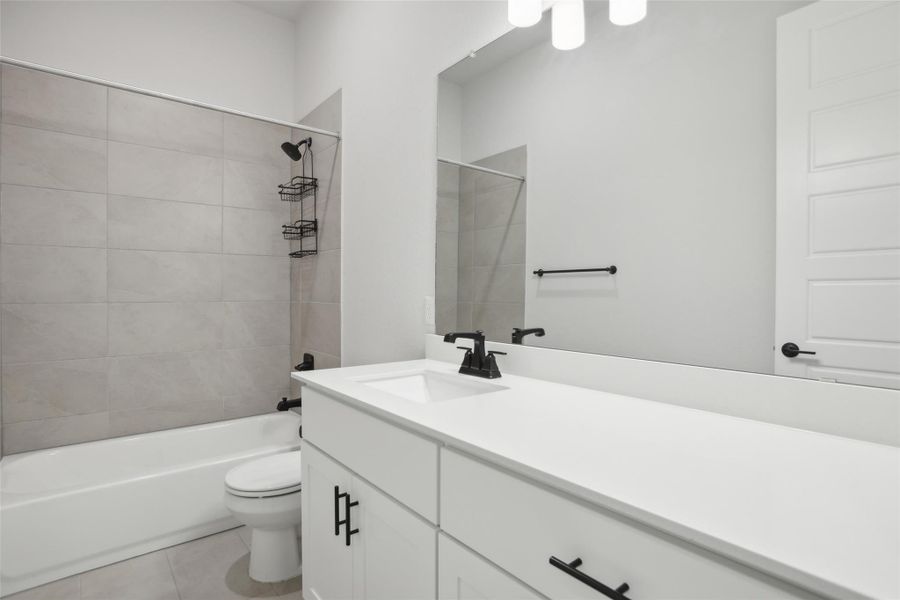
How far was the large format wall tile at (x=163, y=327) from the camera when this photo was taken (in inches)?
92.8

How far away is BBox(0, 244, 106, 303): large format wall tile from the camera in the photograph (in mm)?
2105

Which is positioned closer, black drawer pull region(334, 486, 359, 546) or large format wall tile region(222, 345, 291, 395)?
black drawer pull region(334, 486, 359, 546)

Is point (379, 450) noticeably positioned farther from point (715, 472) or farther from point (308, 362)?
point (308, 362)

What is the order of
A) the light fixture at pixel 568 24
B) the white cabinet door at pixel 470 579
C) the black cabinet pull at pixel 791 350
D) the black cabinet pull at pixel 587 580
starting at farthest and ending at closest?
the light fixture at pixel 568 24 < the black cabinet pull at pixel 791 350 < the white cabinet door at pixel 470 579 < the black cabinet pull at pixel 587 580

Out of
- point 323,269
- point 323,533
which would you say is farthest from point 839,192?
point 323,269

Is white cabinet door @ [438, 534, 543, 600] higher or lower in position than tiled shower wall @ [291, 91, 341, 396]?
lower

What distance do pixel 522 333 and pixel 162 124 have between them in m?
2.32

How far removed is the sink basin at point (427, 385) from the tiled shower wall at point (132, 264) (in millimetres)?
1671

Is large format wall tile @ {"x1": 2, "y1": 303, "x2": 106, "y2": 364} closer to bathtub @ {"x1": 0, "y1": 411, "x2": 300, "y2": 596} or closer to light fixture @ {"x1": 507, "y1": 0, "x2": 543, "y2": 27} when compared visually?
bathtub @ {"x1": 0, "y1": 411, "x2": 300, "y2": 596}

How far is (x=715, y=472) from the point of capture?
0.63m

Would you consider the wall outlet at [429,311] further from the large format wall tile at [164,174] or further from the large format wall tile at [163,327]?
the large format wall tile at [164,174]

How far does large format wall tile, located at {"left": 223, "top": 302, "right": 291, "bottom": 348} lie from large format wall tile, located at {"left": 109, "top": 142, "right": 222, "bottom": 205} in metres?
0.64

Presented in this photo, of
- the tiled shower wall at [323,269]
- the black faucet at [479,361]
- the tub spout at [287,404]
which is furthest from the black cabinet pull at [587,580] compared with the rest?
the tub spout at [287,404]

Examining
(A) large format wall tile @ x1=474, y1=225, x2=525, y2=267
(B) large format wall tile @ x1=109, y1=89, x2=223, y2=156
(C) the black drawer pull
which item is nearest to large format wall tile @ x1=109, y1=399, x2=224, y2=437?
(B) large format wall tile @ x1=109, y1=89, x2=223, y2=156
